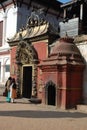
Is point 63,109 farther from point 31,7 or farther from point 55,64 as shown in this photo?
point 31,7

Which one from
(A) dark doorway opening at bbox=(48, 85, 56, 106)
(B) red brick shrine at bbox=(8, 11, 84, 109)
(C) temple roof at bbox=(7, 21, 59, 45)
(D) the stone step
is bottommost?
(D) the stone step

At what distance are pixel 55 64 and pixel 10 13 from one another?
1167 cm

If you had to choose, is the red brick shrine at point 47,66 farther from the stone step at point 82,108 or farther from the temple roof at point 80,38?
the stone step at point 82,108

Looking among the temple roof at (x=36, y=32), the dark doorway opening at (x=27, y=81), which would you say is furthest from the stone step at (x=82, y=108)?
the dark doorway opening at (x=27, y=81)

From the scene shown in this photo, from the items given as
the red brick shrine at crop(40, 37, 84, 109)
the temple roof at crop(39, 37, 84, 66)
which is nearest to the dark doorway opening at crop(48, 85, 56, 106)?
the red brick shrine at crop(40, 37, 84, 109)

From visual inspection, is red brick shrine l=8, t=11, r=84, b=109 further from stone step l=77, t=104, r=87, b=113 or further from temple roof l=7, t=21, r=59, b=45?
stone step l=77, t=104, r=87, b=113

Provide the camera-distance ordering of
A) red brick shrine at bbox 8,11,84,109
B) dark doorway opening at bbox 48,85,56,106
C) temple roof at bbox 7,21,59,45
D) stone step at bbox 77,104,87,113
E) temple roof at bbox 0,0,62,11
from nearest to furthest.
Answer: stone step at bbox 77,104,87,113 → red brick shrine at bbox 8,11,84,109 → dark doorway opening at bbox 48,85,56,106 → temple roof at bbox 7,21,59,45 → temple roof at bbox 0,0,62,11

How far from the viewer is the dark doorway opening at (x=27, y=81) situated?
2130cm

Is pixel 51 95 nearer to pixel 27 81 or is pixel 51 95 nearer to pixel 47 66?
pixel 47 66

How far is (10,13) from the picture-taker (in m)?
26.7

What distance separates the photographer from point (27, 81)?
2172 cm

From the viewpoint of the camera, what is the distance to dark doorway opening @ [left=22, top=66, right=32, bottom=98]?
2130 centimetres

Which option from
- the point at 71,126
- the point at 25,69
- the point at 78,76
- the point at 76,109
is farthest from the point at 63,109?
the point at 25,69

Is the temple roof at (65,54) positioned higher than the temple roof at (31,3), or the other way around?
the temple roof at (31,3)
